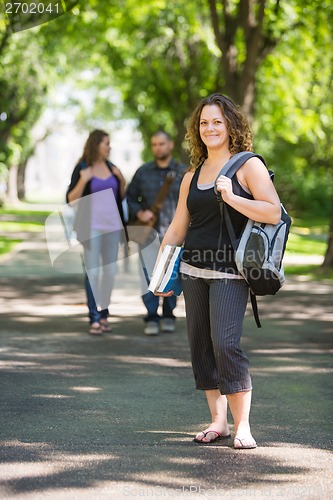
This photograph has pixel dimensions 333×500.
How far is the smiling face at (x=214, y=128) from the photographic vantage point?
5.00 m

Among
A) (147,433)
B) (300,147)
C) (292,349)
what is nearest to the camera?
(147,433)

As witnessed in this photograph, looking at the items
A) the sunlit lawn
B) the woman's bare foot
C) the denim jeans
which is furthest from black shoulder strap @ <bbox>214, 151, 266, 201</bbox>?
the sunlit lawn

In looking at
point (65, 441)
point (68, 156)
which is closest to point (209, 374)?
point (65, 441)

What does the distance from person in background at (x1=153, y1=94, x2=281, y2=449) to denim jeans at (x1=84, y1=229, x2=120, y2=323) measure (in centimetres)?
379

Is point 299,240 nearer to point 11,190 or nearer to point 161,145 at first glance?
point 161,145

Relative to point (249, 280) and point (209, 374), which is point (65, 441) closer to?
point (209, 374)

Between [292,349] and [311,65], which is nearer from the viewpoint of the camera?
[292,349]

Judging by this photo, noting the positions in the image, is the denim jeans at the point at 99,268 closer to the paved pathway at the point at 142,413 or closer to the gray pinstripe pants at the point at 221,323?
the paved pathway at the point at 142,413

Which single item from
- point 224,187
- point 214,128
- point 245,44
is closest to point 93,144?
point 214,128

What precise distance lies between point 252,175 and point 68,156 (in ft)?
475

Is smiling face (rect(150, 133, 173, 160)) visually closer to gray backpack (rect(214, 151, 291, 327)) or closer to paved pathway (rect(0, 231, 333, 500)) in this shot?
paved pathway (rect(0, 231, 333, 500))

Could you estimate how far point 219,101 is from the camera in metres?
5.02

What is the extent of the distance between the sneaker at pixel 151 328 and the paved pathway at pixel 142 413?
95mm

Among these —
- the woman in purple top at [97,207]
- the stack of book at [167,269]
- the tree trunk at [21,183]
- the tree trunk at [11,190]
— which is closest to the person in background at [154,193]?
the woman in purple top at [97,207]
